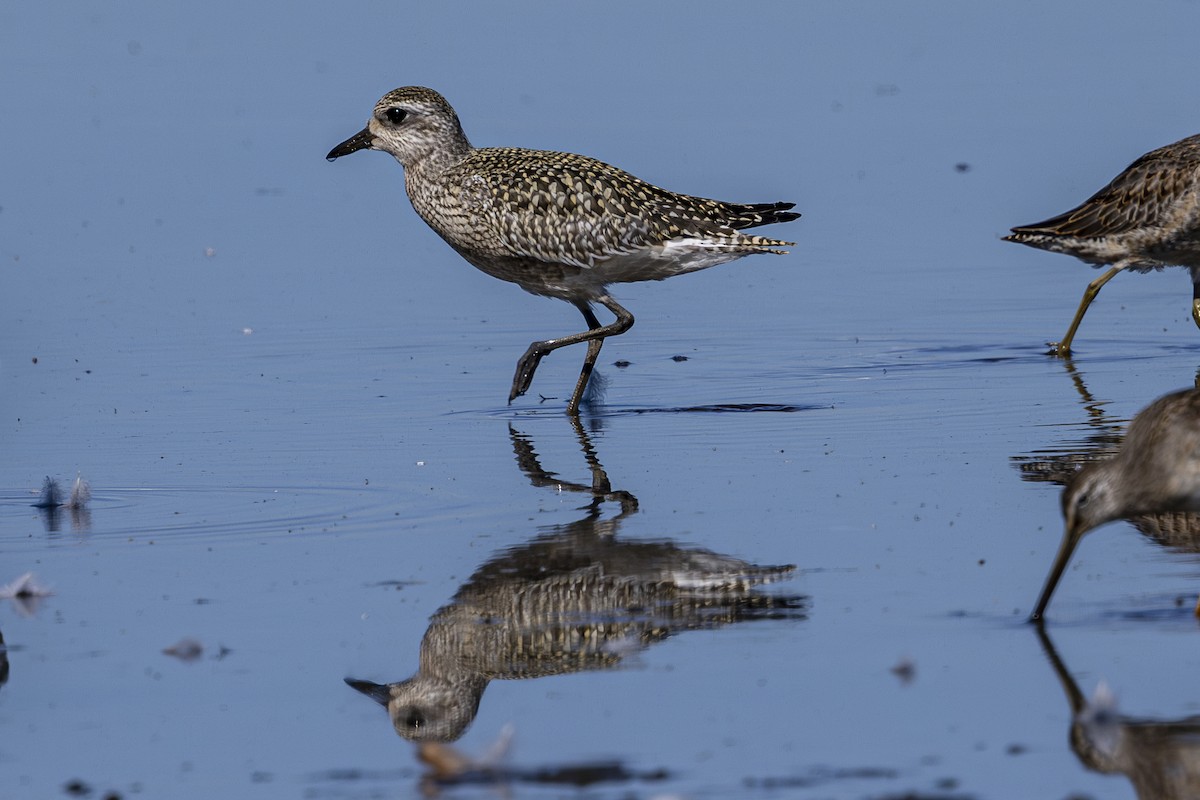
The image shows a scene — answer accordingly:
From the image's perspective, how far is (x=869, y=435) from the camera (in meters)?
10.0

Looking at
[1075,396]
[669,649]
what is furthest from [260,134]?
[669,649]

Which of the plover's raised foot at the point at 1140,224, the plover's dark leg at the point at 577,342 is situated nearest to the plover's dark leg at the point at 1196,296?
the plover's raised foot at the point at 1140,224

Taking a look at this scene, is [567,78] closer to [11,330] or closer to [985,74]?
[985,74]

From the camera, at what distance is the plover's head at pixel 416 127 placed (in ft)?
40.8

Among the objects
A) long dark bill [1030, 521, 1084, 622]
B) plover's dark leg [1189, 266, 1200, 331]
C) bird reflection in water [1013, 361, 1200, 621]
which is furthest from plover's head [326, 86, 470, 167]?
long dark bill [1030, 521, 1084, 622]

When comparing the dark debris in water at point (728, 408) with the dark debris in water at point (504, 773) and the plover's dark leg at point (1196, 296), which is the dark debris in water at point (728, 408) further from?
the dark debris in water at point (504, 773)

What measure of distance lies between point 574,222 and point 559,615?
4.74 m

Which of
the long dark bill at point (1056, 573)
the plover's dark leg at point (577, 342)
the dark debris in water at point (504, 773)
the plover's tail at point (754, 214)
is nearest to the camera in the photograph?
the dark debris in water at point (504, 773)

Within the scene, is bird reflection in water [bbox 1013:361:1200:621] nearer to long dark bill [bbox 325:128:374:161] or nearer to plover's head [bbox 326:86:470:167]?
plover's head [bbox 326:86:470:167]

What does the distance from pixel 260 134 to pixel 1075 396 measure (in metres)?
10.0

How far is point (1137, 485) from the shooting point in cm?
709

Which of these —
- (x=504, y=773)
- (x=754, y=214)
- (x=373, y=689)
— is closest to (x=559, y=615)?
(x=373, y=689)

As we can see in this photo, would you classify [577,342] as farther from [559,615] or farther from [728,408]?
[559,615]

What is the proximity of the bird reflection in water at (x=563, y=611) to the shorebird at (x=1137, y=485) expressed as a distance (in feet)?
3.11
